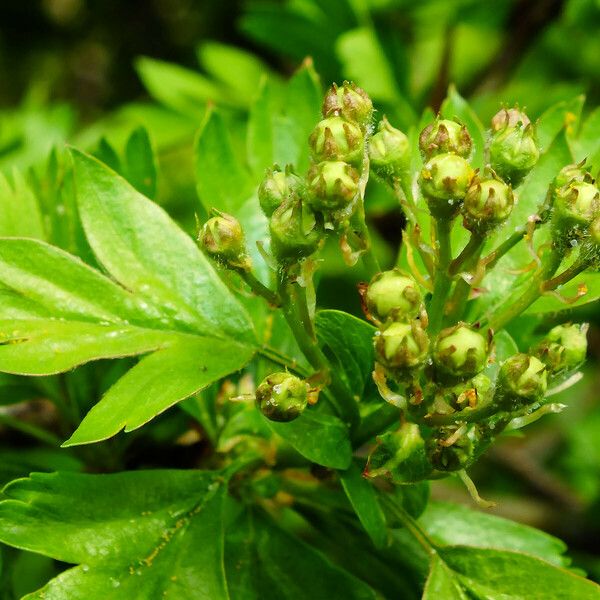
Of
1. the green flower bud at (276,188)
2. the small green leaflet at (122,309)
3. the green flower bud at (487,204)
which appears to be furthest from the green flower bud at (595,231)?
the small green leaflet at (122,309)

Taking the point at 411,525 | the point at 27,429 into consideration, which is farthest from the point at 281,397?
the point at 27,429

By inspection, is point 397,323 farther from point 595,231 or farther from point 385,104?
point 385,104

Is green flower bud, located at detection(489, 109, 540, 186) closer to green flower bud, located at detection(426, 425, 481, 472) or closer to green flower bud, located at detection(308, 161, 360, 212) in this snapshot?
green flower bud, located at detection(308, 161, 360, 212)

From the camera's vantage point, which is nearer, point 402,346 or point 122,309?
point 402,346

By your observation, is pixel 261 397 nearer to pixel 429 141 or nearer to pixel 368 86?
pixel 429 141

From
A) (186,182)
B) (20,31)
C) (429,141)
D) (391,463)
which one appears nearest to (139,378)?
(391,463)

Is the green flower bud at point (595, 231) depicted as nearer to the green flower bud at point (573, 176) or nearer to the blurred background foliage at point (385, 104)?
the green flower bud at point (573, 176)
